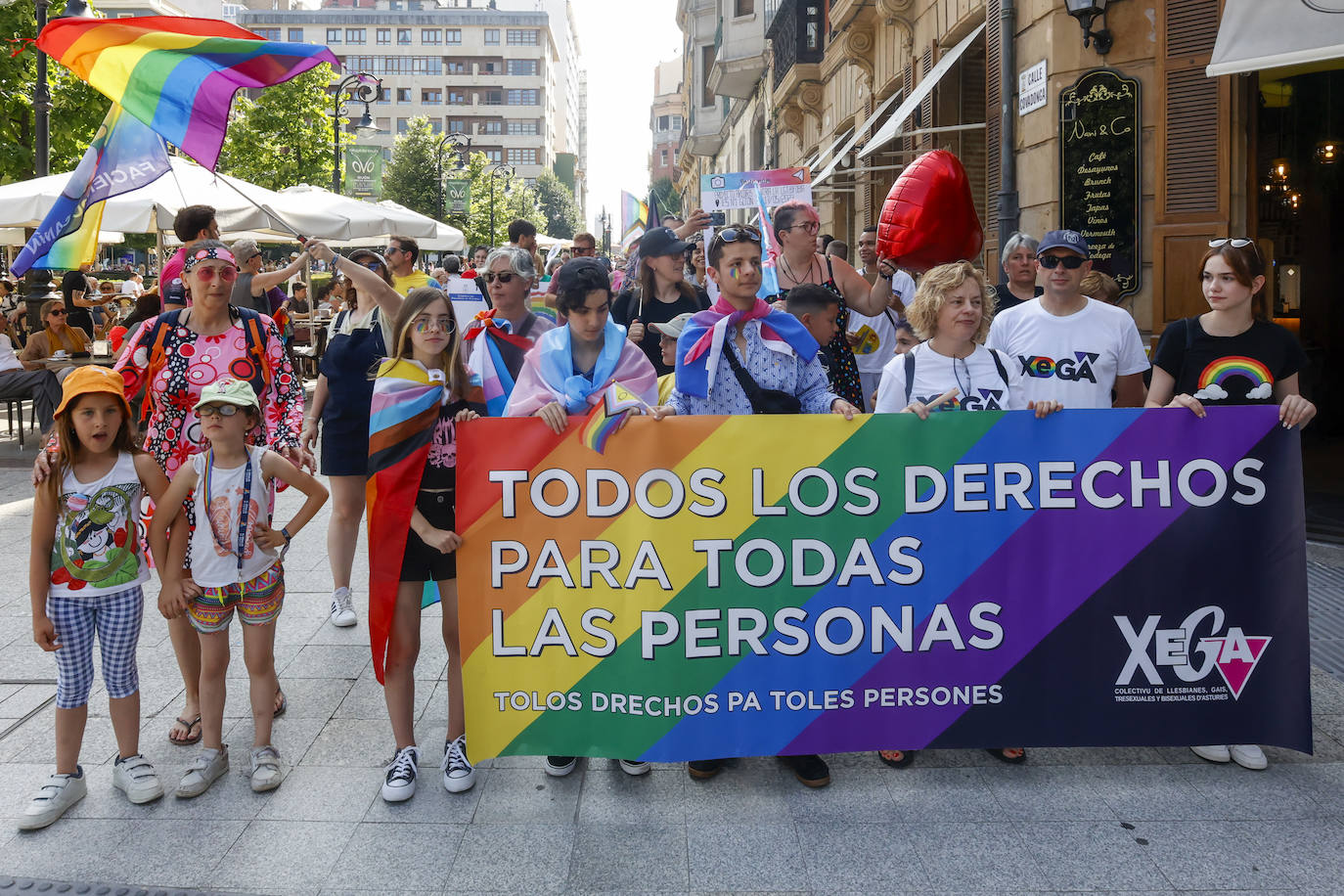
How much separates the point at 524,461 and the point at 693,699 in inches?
41.2

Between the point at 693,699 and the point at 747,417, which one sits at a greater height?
the point at 747,417

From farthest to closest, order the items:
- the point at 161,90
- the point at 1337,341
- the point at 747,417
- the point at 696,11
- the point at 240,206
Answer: the point at 696,11
the point at 1337,341
the point at 240,206
the point at 161,90
the point at 747,417

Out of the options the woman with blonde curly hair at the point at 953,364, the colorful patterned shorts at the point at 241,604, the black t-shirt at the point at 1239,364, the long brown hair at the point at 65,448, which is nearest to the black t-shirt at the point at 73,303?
the long brown hair at the point at 65,448

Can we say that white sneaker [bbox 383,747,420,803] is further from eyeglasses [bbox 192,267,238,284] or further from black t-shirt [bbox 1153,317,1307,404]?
black t-shirt [bbox 1153,317,1307,404]

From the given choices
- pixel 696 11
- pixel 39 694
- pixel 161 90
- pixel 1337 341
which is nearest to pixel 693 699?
pixel 39 694

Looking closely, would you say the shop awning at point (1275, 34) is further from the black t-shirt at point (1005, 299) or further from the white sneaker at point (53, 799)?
the white sneaker at point (53, 799)

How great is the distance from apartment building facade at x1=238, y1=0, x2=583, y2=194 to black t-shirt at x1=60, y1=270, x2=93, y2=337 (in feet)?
304

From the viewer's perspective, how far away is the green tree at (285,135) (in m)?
35.8

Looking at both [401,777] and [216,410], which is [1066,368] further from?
[216,410]

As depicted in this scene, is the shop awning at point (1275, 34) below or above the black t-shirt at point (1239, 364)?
above

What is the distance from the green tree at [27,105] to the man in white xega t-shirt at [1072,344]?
1700 centimetres

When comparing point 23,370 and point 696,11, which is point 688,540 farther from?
point 696,11

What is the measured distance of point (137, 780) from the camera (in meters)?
3.94

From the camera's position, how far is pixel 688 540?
4.01 meters
